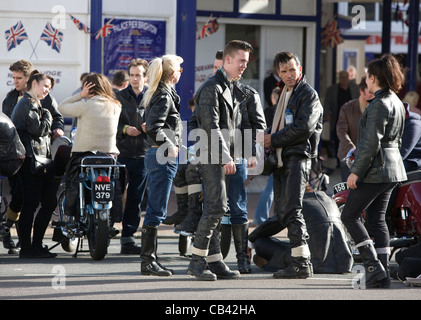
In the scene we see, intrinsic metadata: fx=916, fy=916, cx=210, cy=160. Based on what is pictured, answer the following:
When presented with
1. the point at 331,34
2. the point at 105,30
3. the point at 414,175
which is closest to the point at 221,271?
the point at 414,175

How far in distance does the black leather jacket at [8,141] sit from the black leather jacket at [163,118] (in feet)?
4.62

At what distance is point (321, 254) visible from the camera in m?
8.46

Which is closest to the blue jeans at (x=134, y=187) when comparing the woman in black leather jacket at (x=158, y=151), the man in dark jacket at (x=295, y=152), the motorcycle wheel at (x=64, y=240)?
the motorcycle wheel at (x=64, y=240)

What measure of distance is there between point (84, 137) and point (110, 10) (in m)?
5.68

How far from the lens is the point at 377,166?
7.62 m

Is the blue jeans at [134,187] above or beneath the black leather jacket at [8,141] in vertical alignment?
beneath

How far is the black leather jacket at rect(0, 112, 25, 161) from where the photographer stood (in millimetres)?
8727

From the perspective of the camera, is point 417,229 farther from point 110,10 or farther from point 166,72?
point 110,10

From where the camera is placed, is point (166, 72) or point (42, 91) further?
point (42, 91)

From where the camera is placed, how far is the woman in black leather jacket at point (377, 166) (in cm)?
761
